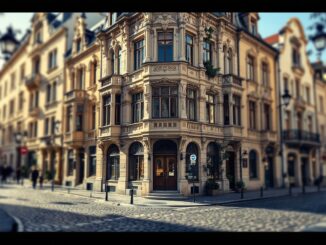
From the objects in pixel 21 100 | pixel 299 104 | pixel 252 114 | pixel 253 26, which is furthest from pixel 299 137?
pixel 21 100

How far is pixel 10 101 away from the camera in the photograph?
156 feet

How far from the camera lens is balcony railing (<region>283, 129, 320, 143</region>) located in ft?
102

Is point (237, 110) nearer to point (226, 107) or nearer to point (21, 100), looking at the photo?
point (226, 107)

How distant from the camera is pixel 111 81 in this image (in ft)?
66.5

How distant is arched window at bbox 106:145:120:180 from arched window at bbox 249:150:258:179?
11.6 m

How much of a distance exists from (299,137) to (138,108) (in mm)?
19190

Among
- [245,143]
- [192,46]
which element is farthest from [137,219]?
[245,143]

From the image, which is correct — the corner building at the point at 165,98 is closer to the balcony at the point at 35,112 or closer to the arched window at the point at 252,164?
the arched window at the point at 252,164

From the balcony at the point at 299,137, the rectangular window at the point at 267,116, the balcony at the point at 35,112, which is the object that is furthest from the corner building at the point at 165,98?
the balcony at the point at 35,112

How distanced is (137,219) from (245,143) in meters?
14.8
